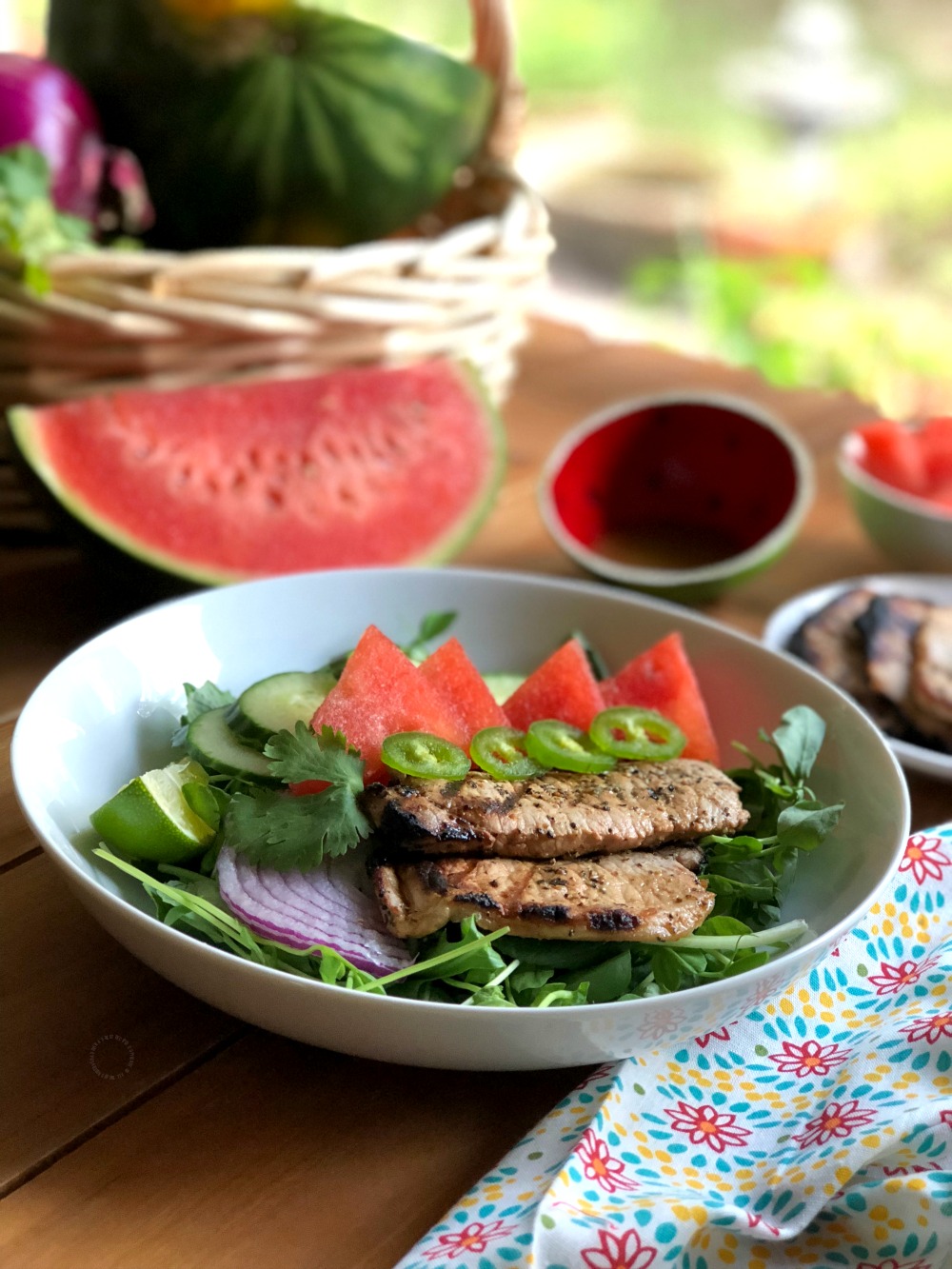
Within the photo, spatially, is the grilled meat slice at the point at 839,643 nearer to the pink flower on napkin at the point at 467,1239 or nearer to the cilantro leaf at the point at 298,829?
the cilantro leaf at the point at 298,829

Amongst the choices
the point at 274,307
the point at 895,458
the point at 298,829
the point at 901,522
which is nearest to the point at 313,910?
the point at 298,829

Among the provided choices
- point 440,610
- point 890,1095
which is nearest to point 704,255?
point 440,610

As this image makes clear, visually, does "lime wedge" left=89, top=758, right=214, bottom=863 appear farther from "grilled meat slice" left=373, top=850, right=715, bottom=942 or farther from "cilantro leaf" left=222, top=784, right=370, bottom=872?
"grilled meat slice" left=373, top=850, right=715, bottom=942

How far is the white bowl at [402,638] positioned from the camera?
924mm

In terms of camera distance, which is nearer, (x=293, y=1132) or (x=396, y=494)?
(x=293, y=1132)

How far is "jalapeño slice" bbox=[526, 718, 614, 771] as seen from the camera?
1.21 metres

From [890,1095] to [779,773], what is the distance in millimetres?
359

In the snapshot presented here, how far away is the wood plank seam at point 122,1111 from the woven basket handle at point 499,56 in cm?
158

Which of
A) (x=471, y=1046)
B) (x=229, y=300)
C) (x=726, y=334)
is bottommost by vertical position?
(x=726, y=334)

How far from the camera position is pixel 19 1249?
0.89 m

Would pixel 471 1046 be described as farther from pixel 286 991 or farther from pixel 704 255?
pixel 704 255

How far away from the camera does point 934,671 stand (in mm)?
1512

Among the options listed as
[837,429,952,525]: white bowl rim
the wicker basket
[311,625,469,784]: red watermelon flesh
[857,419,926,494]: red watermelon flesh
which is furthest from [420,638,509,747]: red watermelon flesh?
[857,419,926,494]: red watermelon flesh

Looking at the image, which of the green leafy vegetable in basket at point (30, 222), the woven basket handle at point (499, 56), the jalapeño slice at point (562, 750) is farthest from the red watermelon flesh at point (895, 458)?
the green leafy vegetable in basket at point (30, 222)
